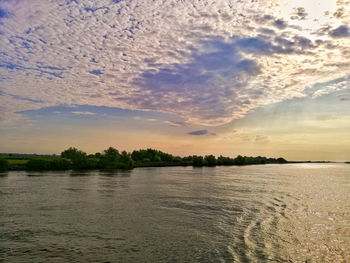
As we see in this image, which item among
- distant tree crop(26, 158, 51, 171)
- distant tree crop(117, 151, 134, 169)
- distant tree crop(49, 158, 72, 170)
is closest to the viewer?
distant tree crop(26, 158, 51, 171)

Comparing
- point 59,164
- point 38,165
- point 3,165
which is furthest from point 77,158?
point 3,165

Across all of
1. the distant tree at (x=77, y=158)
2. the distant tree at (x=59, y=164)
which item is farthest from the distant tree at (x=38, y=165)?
the distant tree at (x=77, y=158)

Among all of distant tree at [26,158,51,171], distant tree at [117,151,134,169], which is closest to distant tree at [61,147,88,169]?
distant tree at [26,158,51,171]

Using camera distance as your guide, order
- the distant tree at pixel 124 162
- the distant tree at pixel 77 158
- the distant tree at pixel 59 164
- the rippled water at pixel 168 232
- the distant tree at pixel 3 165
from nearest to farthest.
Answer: the rippled water at pixel 168 232
the distant tree at pixel 3 165
the distant tree at pixel 59 164
the distant tree at pixel 77 158
the distant tree at pixel 124 162

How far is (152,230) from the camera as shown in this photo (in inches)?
995

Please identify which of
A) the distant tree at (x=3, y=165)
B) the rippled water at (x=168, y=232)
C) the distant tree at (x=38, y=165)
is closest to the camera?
the rippled water at (x=168, y=232)

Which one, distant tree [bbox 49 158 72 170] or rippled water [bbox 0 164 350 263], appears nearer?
rippled water [bbox 0 164 350 263]

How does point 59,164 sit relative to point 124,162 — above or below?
below

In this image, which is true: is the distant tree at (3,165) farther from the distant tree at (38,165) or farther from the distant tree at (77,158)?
the distant tree at (77,158)

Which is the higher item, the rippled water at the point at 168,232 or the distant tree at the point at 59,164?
the distant tree at the point at 59,164

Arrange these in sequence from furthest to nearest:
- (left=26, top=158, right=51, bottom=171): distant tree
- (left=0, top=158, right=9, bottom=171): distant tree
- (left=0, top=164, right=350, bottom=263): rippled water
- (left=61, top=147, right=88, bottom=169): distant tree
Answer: (left=61, top=147, right=88, bottom=169): distant tree
(left=26, top=158, right=51, bottom=171): distant tree
(left=0, top=158, right=9, bottom=171): distant tree
(left=0, top=164, right=350, bottom=263): rippled water

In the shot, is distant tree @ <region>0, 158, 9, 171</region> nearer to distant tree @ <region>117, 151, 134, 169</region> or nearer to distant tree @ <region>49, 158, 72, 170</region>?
distant tree @ <region>49, 158, 72, 170</region>

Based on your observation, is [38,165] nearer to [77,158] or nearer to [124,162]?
[77,158]

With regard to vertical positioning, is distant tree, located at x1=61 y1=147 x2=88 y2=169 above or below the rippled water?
above
